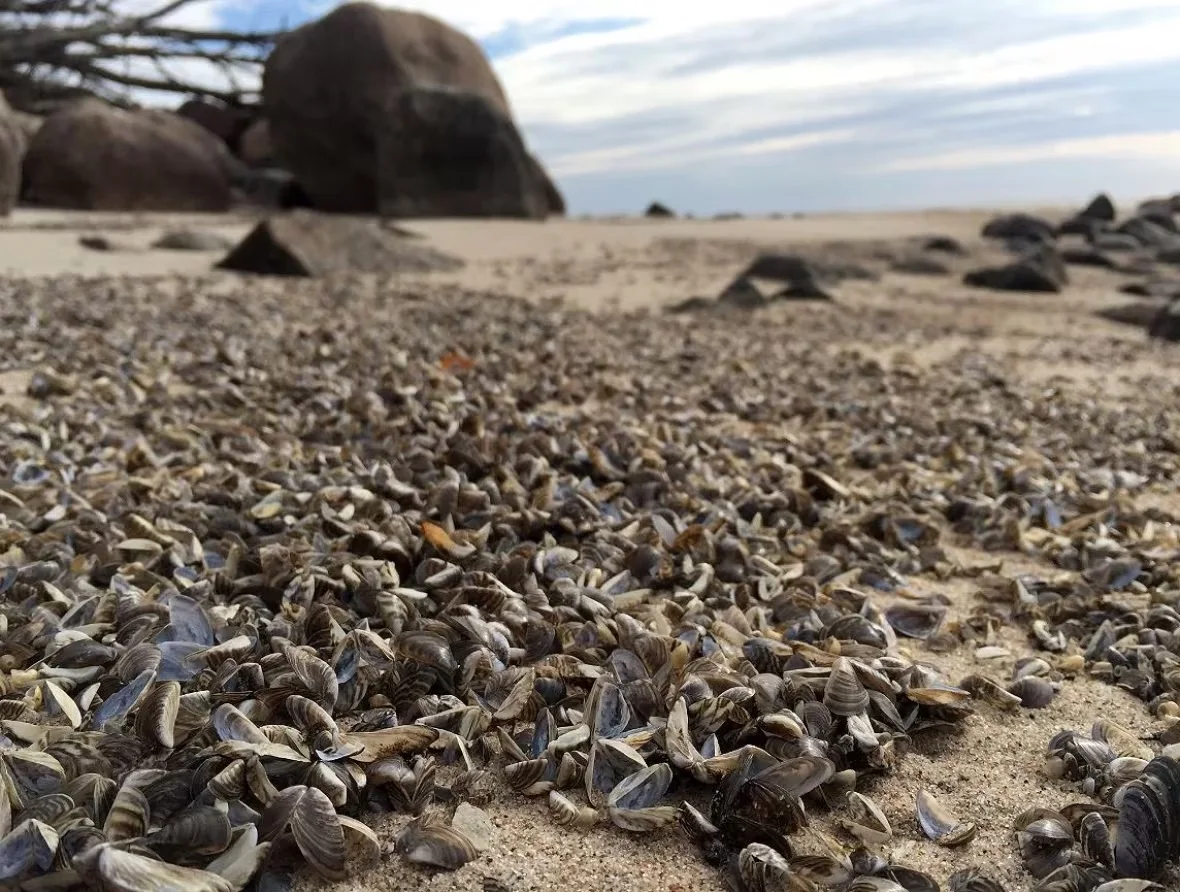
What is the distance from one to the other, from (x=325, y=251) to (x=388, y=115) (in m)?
6.06

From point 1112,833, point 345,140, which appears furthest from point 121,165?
point 1112,833

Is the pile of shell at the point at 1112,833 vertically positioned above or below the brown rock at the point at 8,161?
below

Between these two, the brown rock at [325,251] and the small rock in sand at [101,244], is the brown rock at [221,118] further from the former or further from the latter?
the small rock in sand at [101,244]

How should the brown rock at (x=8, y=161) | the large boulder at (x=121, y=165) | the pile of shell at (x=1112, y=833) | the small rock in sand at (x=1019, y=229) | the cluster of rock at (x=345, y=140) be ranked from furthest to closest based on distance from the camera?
1. the small rock in sand at (x=1019, y=229)
2. the cluster of rock at (x=345, y=140)
3. the large boulder at (x=121, y=165)
4. the brown rock at (x=8, y=161)
5. the pile of shell at (x=1112, y=833)

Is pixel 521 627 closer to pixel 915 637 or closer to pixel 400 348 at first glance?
pixel 915 637

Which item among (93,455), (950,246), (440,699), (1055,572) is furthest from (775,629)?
(950,246)

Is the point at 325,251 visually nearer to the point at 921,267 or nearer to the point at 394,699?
the point at 921,267

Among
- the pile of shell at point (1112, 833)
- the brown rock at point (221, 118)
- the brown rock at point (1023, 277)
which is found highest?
the brown rock at point (221, 118)

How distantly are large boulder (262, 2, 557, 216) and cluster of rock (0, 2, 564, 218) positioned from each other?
0.02 metres

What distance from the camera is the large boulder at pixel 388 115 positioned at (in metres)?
13.6

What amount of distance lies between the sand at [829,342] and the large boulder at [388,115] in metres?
1.18

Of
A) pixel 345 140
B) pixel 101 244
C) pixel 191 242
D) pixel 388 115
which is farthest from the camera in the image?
pixel 345 140

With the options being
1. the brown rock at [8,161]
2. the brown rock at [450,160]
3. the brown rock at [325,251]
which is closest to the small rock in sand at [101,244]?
the brown rock at [325,251]

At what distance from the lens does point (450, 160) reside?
44.8 feet
